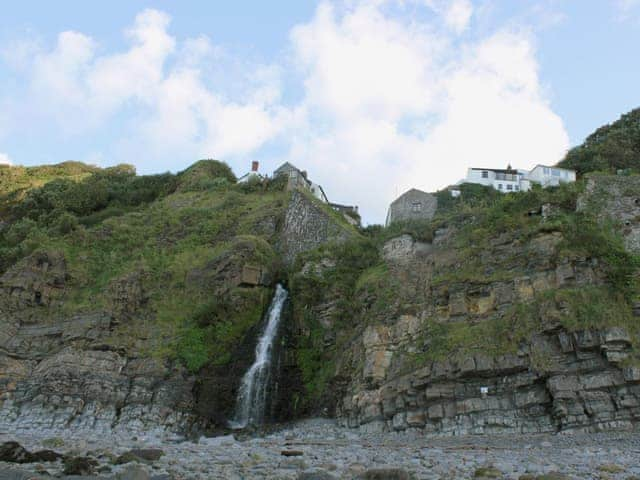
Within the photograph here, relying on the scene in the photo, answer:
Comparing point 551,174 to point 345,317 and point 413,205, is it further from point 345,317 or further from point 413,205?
point 345,317

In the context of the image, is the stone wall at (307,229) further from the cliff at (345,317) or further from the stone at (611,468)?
the stone at (611,468)

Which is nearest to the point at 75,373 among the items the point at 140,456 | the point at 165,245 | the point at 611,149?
the point at 165,245

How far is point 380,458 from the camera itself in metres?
15.9

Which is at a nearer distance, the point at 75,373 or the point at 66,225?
the point at 75,373

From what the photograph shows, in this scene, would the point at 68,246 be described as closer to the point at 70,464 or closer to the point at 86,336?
the point at 86,336

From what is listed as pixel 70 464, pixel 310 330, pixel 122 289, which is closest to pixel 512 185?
Result: pixel 310 330

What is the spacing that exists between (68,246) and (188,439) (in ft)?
57.9

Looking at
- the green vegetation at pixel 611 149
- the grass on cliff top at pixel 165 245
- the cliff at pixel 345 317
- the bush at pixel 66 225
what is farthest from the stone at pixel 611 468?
the bush at pixel 66 225

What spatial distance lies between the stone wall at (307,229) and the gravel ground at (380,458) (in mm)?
15155

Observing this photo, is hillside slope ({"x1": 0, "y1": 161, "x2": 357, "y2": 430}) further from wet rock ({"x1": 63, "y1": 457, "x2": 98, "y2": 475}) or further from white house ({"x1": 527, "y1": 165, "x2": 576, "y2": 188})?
white house ({"x1": 527, "y1": 165, "x2": 576, "y2": 188})

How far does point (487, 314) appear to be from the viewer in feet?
76.8

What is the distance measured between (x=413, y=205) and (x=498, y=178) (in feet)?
33.2

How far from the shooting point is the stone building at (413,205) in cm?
4597

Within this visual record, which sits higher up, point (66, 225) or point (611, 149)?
point (611, 149)
